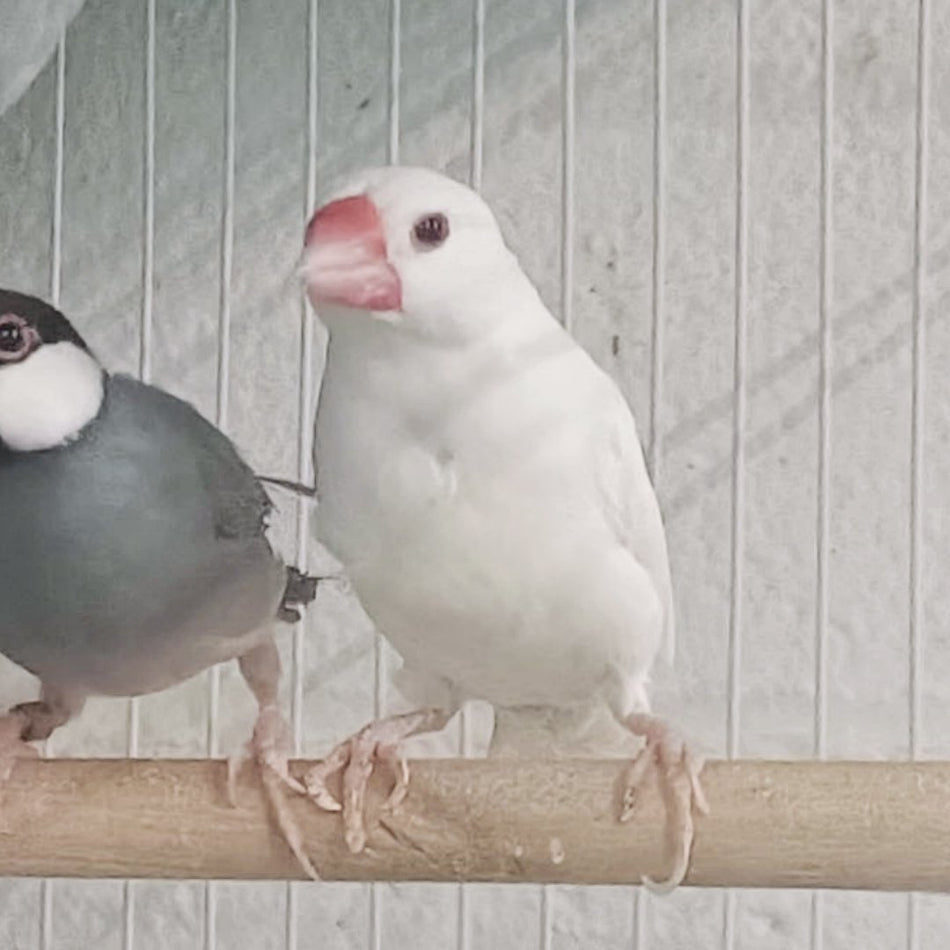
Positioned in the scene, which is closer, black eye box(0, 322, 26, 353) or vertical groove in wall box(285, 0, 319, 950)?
black eye box(0, 322, 26, 353)

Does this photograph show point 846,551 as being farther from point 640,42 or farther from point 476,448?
point 476,448

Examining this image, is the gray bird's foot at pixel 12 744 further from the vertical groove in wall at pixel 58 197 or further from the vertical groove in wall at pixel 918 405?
the vertical groove in wall at pixel 918 405

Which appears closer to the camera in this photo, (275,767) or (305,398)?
(275,767)

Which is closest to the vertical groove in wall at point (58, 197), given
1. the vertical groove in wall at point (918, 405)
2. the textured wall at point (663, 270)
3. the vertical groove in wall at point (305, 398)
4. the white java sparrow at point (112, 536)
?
the textured wall at point (663, 270)

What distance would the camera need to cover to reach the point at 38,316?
2.26 ft

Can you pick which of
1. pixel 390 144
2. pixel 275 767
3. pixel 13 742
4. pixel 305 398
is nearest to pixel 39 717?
pixel 13 742

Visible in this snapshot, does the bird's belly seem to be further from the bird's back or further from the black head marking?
the black head marking

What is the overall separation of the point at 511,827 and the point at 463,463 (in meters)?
0.14

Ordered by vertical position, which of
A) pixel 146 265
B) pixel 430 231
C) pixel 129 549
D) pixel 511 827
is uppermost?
pixel 146 265

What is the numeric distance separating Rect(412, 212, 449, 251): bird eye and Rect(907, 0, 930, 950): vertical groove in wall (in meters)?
0.43

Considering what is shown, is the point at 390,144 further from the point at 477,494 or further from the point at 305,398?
the point at 477,494

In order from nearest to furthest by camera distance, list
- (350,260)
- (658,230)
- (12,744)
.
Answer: (350,260) → (12,744) → (658,230)

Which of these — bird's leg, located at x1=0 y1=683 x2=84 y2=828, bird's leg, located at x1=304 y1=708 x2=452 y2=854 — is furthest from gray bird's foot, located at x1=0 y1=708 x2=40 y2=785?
bird's leg, located at x1=304 y1=708 x2=452 y2=854

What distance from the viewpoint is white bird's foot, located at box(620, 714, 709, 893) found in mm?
645
